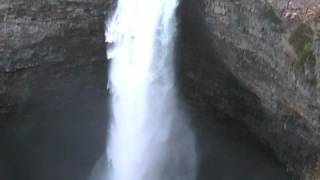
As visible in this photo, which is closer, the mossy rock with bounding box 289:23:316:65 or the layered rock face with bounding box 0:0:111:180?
the mossy rock with bounding box 289:23:316:65

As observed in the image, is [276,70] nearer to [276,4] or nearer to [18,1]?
[276,4]

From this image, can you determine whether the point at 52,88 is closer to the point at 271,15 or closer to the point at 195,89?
the point at 195,89

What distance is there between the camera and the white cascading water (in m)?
16.1

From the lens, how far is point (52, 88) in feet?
55.7

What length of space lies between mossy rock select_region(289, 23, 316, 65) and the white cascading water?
3.44 metres

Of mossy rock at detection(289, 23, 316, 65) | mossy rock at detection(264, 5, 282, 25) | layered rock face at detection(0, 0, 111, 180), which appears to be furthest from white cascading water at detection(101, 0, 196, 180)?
mossy rock at detection(289, 23, 316, 65)

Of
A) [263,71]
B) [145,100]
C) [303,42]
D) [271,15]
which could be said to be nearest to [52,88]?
[145,100]

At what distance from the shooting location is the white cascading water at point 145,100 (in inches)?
635

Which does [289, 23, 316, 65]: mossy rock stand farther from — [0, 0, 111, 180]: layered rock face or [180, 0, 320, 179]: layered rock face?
[0, 0, 111, 180]: layered rock face

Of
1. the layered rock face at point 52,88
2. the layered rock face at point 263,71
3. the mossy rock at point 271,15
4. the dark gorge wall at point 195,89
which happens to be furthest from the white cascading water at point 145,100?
the mossy rock at point 271,15

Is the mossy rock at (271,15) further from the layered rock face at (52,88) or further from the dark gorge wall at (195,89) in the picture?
the layered rock face at (52,88)

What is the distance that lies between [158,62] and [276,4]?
145 inches

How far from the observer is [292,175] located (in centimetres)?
1530

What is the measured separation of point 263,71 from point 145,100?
3516 millimetres
